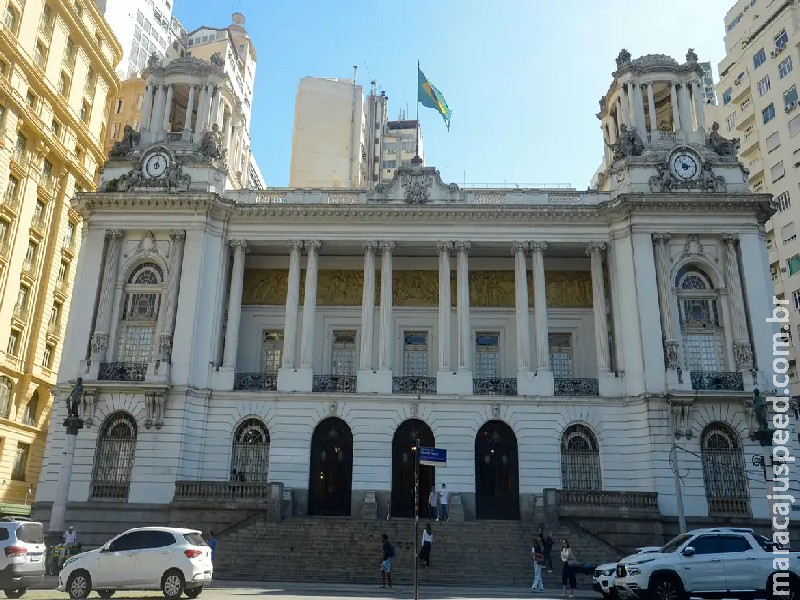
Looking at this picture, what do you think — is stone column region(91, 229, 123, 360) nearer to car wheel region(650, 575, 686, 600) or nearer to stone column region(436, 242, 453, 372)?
stone column region(436, 242, 453, 372)

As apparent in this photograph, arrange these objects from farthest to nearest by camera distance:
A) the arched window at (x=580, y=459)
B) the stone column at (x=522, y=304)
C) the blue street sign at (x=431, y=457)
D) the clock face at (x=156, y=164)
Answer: the clock face at (x=156, y=164) → the stone column at (x=522, y=304) → the arched window at (x=580, y=459) → the blue street sign at (x=431, y=457)

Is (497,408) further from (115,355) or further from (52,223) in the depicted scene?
(52,223)

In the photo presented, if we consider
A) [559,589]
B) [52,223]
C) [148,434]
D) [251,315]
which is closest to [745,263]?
[559,589]

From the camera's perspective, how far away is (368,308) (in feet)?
104

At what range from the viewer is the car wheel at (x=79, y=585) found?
1566 cm

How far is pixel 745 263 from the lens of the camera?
99.3ft

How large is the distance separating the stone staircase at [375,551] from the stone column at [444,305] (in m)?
7.83

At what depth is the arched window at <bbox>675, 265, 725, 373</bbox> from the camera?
29625mm

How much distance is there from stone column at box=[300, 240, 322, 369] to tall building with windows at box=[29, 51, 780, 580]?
0.45 feet

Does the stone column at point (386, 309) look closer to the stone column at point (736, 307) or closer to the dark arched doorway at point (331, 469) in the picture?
the dark arched doorway at point (331, 469)

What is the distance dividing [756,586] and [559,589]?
7.90 m

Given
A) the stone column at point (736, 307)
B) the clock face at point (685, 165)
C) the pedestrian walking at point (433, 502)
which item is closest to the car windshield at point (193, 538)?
the pedestrian walking at point (433, 502)

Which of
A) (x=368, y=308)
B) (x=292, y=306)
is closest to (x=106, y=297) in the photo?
(x=292, y=306)

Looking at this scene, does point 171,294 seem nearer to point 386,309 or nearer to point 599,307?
point 386,309
